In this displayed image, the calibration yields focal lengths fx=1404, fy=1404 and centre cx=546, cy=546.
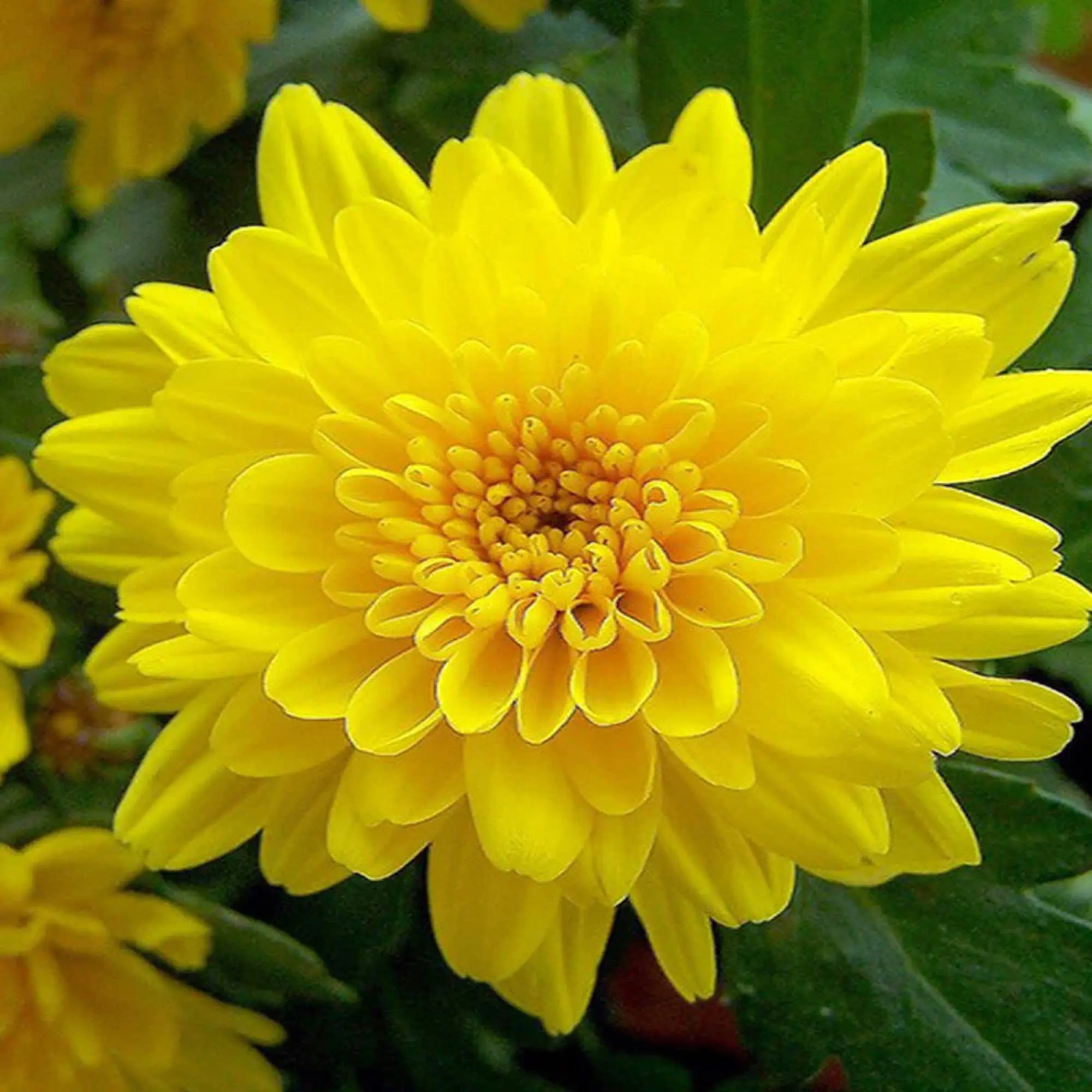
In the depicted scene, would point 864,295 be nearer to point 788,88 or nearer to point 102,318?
point 788,88

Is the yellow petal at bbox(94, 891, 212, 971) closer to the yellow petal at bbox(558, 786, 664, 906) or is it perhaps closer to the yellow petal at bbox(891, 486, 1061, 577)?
the yellow petal at bbox(558, 786, 664, 906)

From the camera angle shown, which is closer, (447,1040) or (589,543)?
(589,543)

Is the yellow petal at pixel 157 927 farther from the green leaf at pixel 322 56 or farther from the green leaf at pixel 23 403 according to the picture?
the green leaf at pixel 322 56

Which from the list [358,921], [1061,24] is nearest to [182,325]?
[358,921]

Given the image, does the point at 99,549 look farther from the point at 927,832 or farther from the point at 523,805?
the point at 927,832

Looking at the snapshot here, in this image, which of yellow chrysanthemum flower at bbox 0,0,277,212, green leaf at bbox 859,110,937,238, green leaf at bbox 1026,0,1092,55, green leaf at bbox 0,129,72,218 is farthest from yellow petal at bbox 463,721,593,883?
green leaf at bbox 1026,0,1092,55

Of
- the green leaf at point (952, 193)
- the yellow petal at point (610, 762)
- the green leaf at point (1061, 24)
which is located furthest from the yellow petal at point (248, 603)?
the green leaf at point (1061, 24)
